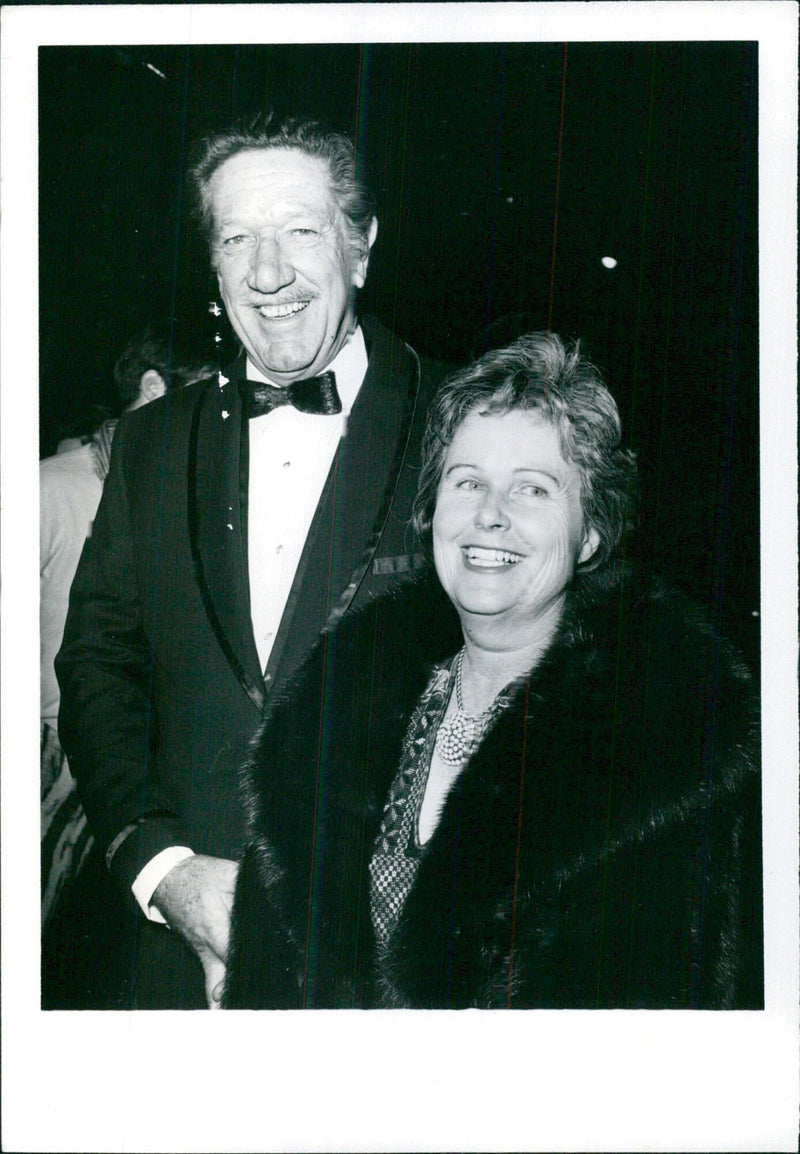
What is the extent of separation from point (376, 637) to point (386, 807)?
1.09 feet

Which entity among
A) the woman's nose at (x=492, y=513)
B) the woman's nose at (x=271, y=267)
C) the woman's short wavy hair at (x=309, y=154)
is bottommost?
the woman's nose at (x=492, y=513)

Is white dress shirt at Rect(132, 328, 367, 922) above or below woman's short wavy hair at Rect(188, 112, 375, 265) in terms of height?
below

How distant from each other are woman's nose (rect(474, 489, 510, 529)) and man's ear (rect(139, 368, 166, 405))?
69 cm

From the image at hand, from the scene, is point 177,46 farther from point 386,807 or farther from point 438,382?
point 386,807

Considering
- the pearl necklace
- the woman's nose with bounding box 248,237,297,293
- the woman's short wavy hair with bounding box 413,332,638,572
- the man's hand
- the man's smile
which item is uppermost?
the woman's nose with bounding box 248,237,297,293

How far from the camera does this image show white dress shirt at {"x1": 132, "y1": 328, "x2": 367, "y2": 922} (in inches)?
77.2

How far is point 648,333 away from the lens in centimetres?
199

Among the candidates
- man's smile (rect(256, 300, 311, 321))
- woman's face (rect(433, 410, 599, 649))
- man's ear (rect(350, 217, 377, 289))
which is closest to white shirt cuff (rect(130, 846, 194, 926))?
woman's face (rect(433, 410, 599, 649))

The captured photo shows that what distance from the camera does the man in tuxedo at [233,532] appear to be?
196 cm

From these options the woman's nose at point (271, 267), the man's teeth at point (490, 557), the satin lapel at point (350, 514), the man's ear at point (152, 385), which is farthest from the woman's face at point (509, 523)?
the man's ear at point (152, 385)

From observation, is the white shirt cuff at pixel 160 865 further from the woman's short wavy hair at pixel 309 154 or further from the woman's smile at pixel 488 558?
the woman's short wavy hair at pixel 309 154

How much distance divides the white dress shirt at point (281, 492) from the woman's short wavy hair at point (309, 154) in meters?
0.23

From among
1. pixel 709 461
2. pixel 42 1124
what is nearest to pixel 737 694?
pixel 709 461

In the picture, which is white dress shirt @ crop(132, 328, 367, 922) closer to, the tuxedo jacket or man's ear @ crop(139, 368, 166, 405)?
the tuxedo jacket
